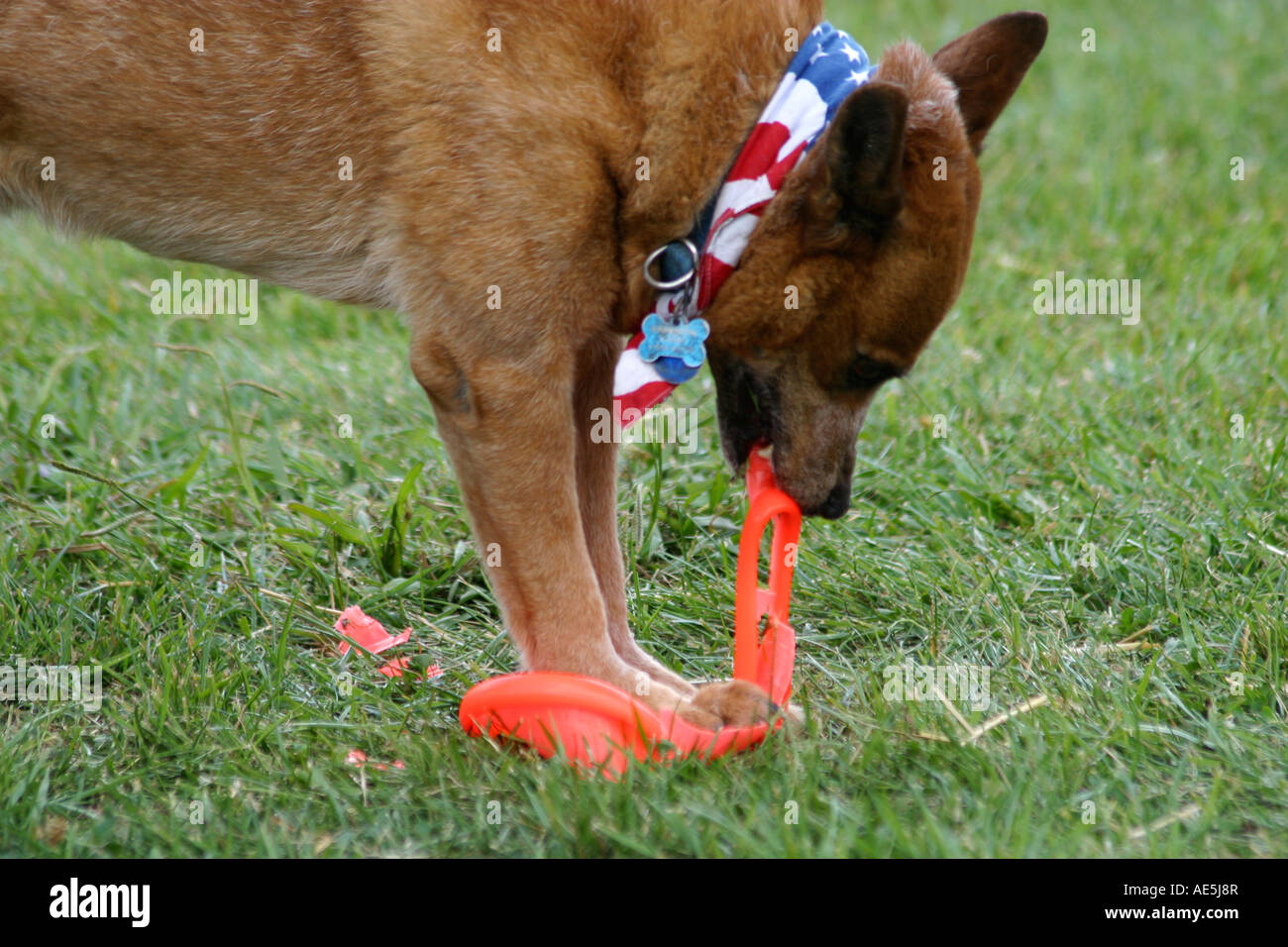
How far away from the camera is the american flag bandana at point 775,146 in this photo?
2.90m

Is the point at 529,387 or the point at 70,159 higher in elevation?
the point at 70,159

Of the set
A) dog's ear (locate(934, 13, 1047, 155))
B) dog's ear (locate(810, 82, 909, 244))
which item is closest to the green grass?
dog's ear (locate(810, 82, 909, 244))

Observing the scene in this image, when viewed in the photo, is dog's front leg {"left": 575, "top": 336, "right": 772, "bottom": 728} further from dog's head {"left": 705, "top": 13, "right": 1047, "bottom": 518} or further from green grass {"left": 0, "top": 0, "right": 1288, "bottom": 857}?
dog's head {"left": 705, "top": 13, "right": 1047, "bottom": 518}

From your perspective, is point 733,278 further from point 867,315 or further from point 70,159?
point 70,159

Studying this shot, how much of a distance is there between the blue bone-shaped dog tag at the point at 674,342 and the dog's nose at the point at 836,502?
538 mm

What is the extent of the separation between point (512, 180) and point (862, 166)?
2.33 ft

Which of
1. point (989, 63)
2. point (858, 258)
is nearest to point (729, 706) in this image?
point (858, 258)

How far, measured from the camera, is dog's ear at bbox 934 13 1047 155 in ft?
10.3

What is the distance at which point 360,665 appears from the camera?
329 centimetres

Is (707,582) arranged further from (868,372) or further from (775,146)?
(775,146)

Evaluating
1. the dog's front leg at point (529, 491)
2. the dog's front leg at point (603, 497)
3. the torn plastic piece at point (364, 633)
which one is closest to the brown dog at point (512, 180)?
the dog's front leg at point (529, 491)

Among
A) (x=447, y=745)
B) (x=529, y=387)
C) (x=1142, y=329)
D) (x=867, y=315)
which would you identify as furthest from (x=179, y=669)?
(x=1142, y=329)

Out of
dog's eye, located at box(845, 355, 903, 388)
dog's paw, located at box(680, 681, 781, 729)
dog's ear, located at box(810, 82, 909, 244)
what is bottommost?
dog's paw, located at box(680, 681, 781, 729)
